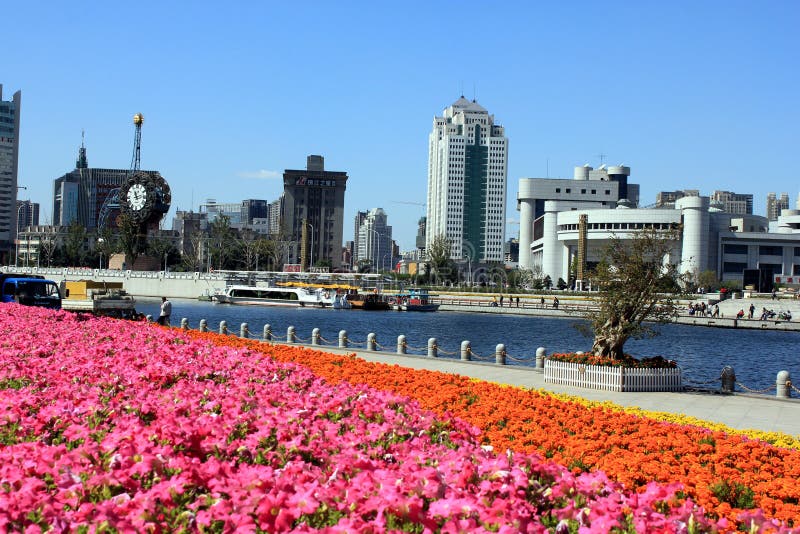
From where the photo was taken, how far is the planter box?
2484cm

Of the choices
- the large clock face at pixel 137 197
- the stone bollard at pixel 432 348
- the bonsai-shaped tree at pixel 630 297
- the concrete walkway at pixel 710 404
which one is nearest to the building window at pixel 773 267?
the large clock face at pixel 137 197

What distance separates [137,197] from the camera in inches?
5133

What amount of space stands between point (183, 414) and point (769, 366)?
158 ft

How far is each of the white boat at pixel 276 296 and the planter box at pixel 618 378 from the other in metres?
85.6

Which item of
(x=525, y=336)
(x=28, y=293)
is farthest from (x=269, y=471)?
(x=525, y=336)

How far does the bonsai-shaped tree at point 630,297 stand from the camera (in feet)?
85.5

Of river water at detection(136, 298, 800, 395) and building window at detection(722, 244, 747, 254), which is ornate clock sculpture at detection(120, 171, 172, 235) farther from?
building window at detection(722, 244, 747, 254)

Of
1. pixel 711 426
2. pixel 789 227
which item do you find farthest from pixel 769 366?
pixel 789 227

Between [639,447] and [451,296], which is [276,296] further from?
[639,447]

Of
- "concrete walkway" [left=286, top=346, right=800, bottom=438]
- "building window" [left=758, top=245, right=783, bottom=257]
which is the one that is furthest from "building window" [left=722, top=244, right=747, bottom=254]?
"concrete walkway" [left=286, top=346, right=800, bottom=438]

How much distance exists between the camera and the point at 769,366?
50.7 metres

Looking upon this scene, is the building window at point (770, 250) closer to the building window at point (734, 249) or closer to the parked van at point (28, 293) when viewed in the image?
the building window at point (734, 249)

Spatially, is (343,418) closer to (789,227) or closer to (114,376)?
(114,376)

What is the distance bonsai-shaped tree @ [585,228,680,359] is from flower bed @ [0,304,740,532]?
15.4m
